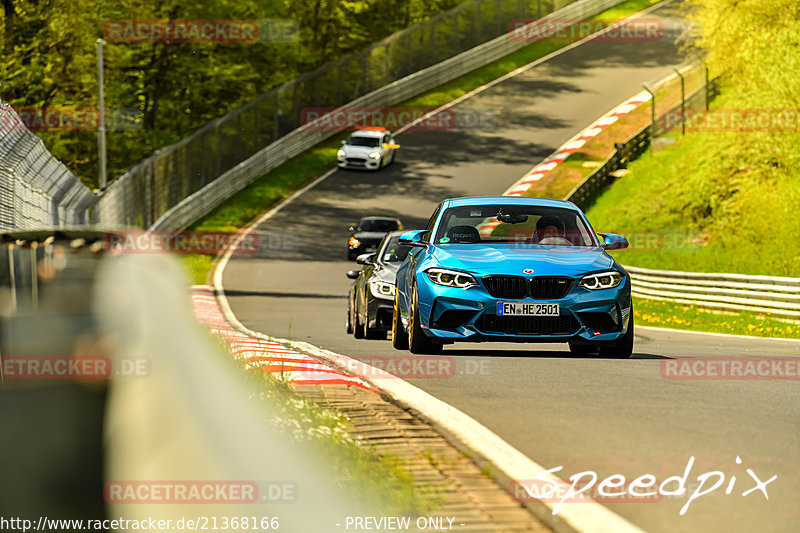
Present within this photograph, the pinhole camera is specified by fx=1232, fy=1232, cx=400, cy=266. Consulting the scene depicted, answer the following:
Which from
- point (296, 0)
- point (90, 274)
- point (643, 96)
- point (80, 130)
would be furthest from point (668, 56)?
point (90, 274)

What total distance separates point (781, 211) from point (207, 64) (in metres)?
33.5

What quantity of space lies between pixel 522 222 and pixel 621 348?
64.6 inches

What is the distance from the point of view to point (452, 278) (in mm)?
11562

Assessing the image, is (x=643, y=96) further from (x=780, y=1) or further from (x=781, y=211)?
(x=781, y=211)

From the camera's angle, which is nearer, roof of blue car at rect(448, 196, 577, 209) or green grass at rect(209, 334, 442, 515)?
green grass at rect(209, 334, 442, 515)

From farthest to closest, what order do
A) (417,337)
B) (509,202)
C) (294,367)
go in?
(509,202) → (417,337) → (294,367)

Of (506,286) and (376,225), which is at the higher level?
(506,286)

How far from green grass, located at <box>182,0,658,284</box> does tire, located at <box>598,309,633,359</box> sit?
2082 cm

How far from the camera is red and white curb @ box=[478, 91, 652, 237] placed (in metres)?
46.9

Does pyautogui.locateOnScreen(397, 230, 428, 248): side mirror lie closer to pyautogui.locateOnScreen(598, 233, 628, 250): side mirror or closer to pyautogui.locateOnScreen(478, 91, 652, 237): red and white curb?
pyautogui.locateOnScreen(598, 233, 628, 250): side mirror

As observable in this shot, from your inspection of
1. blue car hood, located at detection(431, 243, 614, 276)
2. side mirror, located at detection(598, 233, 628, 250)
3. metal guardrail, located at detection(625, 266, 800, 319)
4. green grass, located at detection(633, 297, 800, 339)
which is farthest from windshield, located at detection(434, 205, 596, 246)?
metal guardrail, located at detection(625, 266, 800, 319)

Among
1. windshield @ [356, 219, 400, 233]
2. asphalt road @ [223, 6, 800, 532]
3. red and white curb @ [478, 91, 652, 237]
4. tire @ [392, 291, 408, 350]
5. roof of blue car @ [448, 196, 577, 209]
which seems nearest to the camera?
asphalt road @ [223, 6, 800, 532]

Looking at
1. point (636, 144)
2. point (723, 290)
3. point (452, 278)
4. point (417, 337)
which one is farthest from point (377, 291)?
point (636, 144)

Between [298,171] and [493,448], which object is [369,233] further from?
[493,448]
